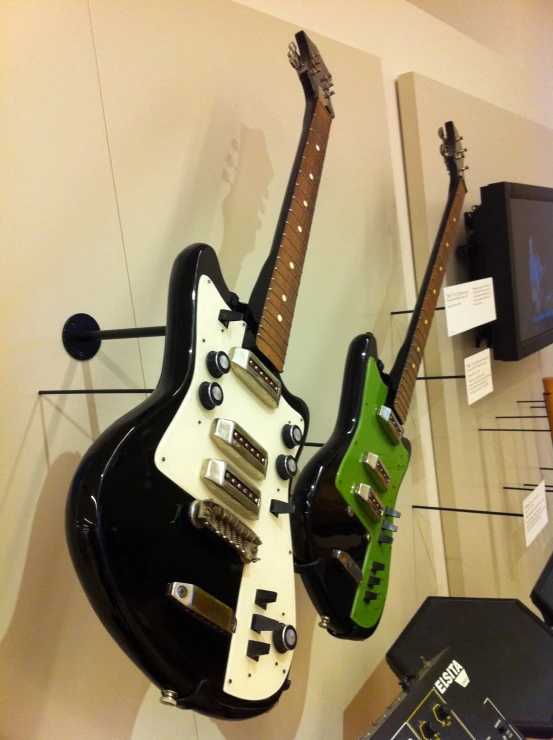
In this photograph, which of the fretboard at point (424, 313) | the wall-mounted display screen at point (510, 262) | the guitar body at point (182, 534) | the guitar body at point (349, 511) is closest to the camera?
the guitar body at point (182, 534)

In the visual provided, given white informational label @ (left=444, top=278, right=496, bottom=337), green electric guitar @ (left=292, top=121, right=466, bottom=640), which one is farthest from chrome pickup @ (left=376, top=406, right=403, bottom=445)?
white informational label @ (left=444, top=278, right=496, bottom=337)

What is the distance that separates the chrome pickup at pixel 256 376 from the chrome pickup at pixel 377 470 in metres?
0.25

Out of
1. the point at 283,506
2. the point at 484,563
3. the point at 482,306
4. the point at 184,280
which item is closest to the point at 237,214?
the point at 184,280

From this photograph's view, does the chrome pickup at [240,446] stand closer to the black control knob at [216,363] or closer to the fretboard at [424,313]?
the black control knob at [216,363]

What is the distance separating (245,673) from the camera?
2.39 ft

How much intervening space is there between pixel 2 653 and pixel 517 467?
1541 millimetres

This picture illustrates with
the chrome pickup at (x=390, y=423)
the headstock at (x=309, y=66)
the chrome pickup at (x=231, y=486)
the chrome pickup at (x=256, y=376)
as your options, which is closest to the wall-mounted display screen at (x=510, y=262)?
the chrome pickup at (x=390, y=423)

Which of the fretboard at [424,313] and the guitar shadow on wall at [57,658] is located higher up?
the fretboard at [424,313]

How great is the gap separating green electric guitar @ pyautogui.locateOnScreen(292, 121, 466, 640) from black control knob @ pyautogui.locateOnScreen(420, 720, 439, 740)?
0.16 metres

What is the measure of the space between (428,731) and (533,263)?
1.29 metres

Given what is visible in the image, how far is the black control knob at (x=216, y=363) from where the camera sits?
2.49ft

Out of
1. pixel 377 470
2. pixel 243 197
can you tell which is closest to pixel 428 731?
pixel 377 470

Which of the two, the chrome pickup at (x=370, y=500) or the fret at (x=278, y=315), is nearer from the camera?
the fret at (x=278, y=315)

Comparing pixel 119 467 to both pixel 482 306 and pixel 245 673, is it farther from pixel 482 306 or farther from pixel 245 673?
pixel 482 306
